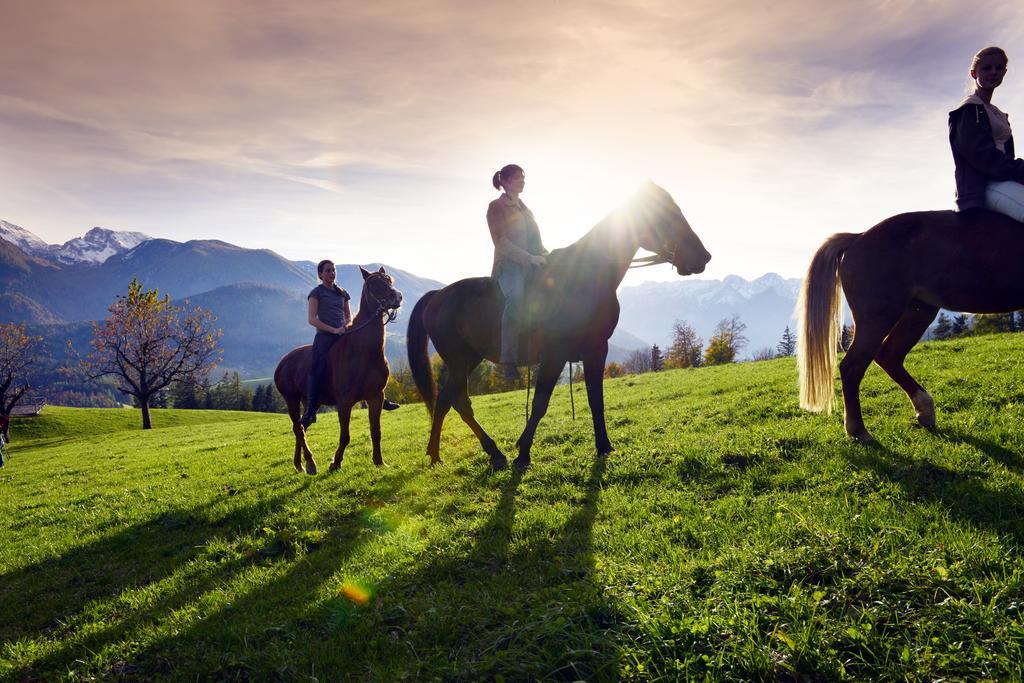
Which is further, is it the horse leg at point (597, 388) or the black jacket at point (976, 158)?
the horse leg at point (597, 388)

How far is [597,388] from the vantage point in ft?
25.3

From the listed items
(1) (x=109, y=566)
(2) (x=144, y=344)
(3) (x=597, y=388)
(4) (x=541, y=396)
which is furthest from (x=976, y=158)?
(2) (x=144, y=344)

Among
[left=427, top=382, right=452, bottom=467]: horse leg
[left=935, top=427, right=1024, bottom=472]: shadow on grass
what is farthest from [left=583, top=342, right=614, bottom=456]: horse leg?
[left=935, top=427, right=1024, bottom=472]: shadow on grass

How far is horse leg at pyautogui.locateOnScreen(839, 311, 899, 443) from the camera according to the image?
647 centimetres

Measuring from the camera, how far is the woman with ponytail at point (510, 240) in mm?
7918

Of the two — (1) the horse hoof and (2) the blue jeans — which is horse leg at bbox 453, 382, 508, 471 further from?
(1) the horse hoof

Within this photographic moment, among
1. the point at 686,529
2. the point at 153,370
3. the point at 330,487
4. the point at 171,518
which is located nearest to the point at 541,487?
the point at 686,529

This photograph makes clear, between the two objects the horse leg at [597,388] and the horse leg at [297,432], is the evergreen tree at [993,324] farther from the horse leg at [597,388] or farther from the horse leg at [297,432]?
the horse leg at [297,432]

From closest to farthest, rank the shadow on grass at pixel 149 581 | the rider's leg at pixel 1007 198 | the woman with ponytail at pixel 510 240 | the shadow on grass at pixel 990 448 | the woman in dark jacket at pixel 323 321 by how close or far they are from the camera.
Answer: the shadow on grass at pixel 149 581
the shadow on grass at pixel 990 448
the rider's leg at pixel 1007 198
the woman with ponytail at pixel 510 240
the woman in dark jacket at pixel 323 321

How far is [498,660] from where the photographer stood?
3.38 m

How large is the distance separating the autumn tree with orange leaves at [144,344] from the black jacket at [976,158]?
155ft

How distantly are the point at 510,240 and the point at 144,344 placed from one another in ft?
155

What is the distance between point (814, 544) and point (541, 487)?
3.60 meters

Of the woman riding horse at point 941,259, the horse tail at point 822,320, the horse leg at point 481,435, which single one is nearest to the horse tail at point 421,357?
the horse leg at point 481,435
